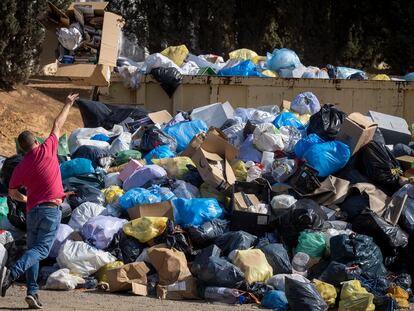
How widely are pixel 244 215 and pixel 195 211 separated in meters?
0.45

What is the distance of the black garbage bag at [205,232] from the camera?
22.7ft

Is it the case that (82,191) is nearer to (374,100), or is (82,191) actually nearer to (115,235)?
(115,235)

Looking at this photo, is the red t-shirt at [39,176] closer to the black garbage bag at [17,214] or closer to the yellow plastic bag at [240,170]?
the black garbage bag at [17,214]

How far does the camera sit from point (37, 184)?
585cm

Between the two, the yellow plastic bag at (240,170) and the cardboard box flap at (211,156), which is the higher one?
the cardboard box flap at (211,156)

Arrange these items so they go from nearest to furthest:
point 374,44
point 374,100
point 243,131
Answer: point 243,131 → point 374,100 → point 374,44

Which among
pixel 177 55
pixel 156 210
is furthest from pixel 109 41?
pixel 156 210

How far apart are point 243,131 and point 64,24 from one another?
342cm

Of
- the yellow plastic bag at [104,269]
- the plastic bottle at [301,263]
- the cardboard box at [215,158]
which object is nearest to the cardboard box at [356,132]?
the cardboard box at [215,158]

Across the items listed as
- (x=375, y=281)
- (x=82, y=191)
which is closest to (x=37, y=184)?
(x=82, y=191)

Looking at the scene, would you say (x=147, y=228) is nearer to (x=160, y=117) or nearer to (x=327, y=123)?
(x=327, y=123)

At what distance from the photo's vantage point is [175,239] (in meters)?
6.90

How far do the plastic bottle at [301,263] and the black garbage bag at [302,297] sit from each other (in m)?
0.70

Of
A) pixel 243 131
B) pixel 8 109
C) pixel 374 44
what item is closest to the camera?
pixel 243 131
